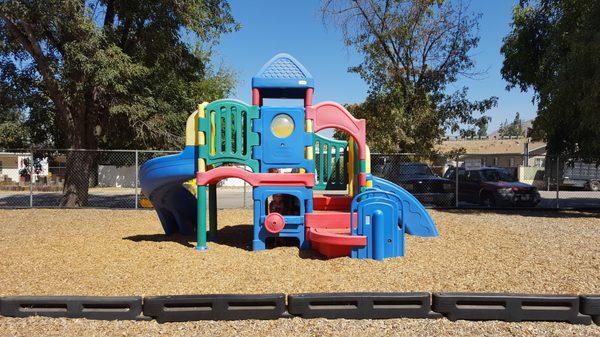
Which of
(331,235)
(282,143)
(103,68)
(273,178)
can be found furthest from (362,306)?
(103,68)

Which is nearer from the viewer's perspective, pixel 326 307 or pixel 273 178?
pixel 326 307

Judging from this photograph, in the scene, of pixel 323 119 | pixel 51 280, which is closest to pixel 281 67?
pixel 323 119

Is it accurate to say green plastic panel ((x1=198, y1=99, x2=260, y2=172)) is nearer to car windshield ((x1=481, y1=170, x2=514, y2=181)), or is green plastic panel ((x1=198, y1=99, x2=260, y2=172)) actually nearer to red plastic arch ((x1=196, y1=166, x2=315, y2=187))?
red plastic arch ((x1=196, y1=166, x2=315, y2=187))

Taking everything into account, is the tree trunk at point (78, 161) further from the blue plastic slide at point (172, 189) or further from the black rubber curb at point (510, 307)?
the black rubber curb at point (510, 307)

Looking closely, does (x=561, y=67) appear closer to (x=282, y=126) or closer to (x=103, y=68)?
(x=282, y=126)

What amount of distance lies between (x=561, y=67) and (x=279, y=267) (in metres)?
11.4

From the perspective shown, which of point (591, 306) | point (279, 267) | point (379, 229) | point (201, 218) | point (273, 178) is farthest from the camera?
point (201, 218)

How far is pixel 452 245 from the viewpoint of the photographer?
24.7ft

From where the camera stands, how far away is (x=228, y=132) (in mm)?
7270

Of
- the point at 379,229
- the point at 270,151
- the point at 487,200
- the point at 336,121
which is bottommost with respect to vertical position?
the point at 487,200

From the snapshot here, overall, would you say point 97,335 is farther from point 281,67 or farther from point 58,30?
point 58,30

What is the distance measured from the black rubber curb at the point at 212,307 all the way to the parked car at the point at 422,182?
12.6 metres

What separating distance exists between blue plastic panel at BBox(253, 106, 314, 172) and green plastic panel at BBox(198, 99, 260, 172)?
0.38 ft

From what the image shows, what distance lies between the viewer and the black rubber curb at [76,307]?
4.09 metres
